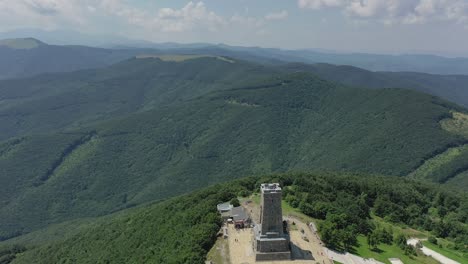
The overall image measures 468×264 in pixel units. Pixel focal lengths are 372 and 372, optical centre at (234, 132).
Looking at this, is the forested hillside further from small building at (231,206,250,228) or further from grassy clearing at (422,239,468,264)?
small building at (231,206,250,228)

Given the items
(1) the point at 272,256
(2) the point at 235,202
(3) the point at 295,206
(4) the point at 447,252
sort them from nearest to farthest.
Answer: (1) the point at 272,256
(4) the point at 447,252
(2) the point at 235,202
(3) the point at 295,206

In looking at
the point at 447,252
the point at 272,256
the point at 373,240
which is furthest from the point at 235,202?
the point at 447,252

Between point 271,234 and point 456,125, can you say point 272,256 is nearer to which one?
point 271,234

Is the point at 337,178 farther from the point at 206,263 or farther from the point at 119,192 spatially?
the point at 119,192

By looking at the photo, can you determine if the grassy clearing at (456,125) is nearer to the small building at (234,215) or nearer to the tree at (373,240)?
the tree at (373,240)

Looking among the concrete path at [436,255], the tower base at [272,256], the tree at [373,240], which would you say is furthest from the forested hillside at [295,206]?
the tower base at [272,256]

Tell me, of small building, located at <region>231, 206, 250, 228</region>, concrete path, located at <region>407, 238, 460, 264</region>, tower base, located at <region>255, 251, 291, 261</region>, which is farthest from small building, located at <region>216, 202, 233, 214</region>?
concrete path, located at <region>407, 238, 460, 264</region>
